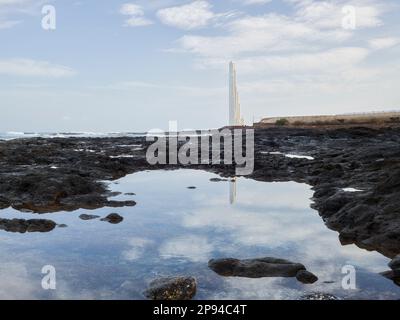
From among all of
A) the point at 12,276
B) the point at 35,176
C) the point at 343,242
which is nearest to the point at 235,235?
the point at 343,242

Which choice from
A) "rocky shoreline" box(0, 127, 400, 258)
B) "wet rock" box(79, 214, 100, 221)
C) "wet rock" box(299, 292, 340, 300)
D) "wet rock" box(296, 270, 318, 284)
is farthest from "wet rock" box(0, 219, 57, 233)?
"wet rock" box(299, 292, 340, 300)

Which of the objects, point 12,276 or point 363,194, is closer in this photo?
point 12,276

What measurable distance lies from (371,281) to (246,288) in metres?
2.00

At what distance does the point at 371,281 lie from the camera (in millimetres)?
6348

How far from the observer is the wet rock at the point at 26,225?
9523mm

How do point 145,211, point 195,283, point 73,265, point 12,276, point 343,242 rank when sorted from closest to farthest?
point 195,283, point 12,276, point 73,265, point 343,242, point 145,211

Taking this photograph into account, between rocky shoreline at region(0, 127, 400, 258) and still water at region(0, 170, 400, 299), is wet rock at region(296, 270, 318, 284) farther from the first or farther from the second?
rocky shoreline at region(0, 127, 400, 258)

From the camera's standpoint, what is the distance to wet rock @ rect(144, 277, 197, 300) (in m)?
5.74

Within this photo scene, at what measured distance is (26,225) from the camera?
9773 mm

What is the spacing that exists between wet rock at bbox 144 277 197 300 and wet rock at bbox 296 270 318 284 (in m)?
1.73

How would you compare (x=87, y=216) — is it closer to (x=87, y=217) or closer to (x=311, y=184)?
(x=87, y=217)

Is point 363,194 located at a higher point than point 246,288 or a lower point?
higher
